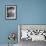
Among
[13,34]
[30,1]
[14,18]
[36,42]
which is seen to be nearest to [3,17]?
[14,18]

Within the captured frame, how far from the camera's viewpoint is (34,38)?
166 inches

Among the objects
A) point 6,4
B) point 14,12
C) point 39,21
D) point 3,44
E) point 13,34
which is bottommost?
point 3,44

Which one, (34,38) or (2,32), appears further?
(2,32)

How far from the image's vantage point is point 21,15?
452 centimetres

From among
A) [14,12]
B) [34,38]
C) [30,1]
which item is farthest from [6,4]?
[34,38]

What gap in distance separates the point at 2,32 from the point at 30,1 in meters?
1.42

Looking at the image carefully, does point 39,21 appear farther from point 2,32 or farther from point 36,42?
point 2,32

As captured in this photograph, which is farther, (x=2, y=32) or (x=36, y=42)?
(x=2, y=32)

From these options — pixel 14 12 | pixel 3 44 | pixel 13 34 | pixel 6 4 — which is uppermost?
pixel 6 4

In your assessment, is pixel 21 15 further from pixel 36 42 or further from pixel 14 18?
pixel 36 42

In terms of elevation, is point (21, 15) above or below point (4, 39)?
above

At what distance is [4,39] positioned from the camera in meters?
4.50

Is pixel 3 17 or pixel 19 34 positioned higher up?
pixel 3 17

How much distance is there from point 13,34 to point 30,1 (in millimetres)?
1262
